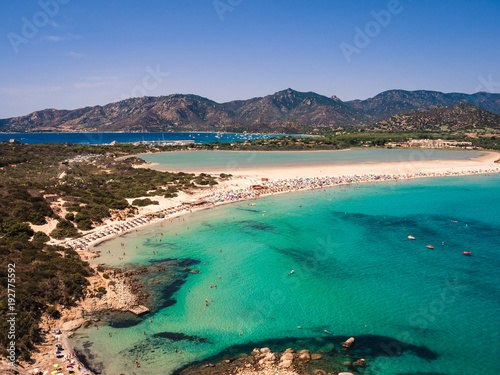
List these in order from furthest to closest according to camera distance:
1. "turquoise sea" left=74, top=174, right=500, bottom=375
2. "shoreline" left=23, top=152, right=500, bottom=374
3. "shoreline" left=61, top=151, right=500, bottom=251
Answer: "shoreline" left=61, top=151, right=500, bottom=251 → "shoreline" left=23, top=152, right=500, bottom=374 → "turquoise sea" left=74, top=174, right=500, bottom=375

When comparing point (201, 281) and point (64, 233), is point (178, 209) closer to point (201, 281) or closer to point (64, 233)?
point (64, 233)

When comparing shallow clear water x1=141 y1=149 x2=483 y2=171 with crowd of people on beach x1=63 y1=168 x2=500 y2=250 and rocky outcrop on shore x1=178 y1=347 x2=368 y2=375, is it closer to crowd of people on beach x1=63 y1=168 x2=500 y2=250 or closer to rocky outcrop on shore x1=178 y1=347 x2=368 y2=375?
crowd of people on beach x1=63 y1=168 x2=500 y2=250

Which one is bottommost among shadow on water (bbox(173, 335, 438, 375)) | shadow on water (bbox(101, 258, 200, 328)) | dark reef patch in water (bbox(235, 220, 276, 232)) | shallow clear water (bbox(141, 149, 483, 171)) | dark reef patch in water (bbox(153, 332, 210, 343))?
shadow on water (bbox(173, 335, 438, 375))

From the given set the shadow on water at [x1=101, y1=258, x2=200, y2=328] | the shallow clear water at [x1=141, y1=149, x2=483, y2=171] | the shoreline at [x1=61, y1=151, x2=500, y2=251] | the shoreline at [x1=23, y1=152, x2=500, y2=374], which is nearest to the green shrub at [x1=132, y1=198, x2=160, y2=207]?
the shoreline at [x1=61, y1=151, x2=500, y2=251]

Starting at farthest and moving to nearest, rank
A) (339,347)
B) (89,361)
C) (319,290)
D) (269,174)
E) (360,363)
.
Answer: (269,174) → (319,290) → (339,347) → (89,361) → (360,363)

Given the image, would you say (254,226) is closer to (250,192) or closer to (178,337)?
(250,192)

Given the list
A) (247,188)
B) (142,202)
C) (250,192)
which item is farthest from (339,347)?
(247,188)
